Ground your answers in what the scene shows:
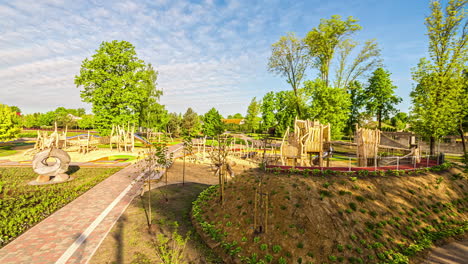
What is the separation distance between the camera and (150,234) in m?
10.1

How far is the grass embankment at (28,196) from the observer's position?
1025 cm

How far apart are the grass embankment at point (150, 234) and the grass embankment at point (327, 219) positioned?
78 cm

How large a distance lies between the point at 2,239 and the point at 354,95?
184 ft

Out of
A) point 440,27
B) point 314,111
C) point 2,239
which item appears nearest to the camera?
point 2,239

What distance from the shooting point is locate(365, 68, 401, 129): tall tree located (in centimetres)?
4319

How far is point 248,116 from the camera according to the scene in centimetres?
7369

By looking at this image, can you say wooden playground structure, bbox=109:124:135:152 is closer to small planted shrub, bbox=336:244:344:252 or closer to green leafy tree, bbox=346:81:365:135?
small planted shrub, bbox=336:244:344:252

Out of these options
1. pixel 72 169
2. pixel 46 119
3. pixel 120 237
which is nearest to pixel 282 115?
pixel 72 169

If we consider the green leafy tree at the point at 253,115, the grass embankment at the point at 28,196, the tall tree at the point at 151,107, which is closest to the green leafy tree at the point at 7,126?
the grass embankment at the point at 28,196

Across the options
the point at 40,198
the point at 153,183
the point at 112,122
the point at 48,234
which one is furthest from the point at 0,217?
the point at 112,122

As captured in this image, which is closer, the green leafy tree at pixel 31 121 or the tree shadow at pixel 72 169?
the tree shadow at pixel 72 169

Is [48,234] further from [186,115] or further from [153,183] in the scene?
[186,115]

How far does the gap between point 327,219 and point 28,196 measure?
725 inches

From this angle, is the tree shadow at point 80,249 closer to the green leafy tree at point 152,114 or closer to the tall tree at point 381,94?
the green leafy tree at point 152,114
